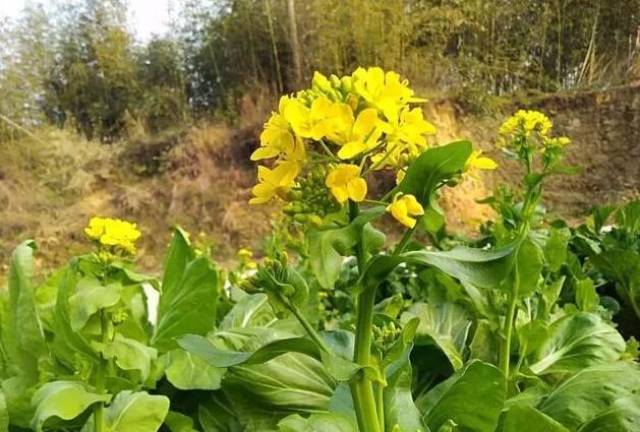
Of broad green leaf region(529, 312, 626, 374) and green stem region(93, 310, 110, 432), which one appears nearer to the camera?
green stem region(93, 310, 110, 432)

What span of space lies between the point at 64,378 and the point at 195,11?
18.3 feet

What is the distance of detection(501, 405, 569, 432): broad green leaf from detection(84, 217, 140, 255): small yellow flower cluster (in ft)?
1.22

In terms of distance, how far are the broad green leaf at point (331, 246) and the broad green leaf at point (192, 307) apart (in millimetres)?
232

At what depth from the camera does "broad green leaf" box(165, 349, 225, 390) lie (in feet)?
1.71

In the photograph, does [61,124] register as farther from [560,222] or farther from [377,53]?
[560,222]

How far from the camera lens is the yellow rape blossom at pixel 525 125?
97cm

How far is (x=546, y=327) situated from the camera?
2.27ft

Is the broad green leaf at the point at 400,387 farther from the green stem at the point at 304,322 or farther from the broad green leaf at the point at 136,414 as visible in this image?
the broad green leaf at the point at 136,414

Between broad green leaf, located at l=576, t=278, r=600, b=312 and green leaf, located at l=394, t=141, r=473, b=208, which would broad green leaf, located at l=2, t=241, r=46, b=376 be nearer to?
green leaf, located at l=394, t=141, r=473, b=208

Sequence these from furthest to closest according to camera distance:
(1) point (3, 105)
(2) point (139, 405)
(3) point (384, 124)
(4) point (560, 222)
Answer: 1. (1) point (3, 105)
2. (4) point (560, 222)
3. (2) point (139, 405)
4. (3) point (384, 124)

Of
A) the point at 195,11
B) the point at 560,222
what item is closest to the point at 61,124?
the point at 195,11

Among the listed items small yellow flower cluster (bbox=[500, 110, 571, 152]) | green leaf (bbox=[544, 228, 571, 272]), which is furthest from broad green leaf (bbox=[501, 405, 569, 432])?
small yellow flower cluster (bbox=[500, 110, 571, 152])

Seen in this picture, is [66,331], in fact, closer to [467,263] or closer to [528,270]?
[467,263]

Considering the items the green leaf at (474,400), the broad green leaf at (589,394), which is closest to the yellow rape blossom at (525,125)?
the broad green leaf at (589,394)
